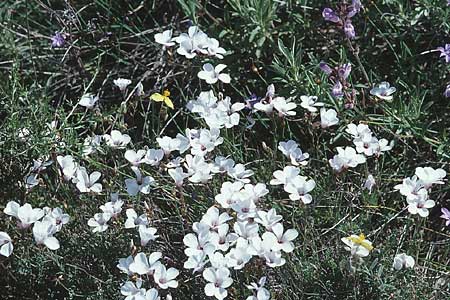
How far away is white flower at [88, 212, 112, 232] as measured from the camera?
98.7 inches

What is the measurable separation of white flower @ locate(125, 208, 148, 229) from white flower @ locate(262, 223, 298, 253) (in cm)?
35

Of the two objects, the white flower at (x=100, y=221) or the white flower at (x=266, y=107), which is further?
the white flower at (x=266, y=107)

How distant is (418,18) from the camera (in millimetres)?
3113

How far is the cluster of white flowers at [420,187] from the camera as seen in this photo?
243 cm

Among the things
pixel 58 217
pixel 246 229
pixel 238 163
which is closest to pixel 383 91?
pixel 238 163

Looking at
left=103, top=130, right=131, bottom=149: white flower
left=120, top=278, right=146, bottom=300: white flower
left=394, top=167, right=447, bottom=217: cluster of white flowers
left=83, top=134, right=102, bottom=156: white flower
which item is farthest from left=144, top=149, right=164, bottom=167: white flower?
left=394, top=167, right=447, bottom=217: cluster of white flowers

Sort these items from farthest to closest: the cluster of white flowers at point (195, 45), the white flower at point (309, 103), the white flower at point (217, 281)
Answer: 1. the cluster of white flowers at point (195, 45)
2. the white flower at point (309, 103)
3. the white flower at point (217, 281)

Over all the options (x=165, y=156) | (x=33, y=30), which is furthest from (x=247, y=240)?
(x=33, y=30)

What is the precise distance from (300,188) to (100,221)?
1.87 feet

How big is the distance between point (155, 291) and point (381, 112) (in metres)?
1.20

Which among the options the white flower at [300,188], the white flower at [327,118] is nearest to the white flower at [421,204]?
the white flower at [300,188]

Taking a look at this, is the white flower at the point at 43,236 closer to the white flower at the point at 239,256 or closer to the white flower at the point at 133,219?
the white flower at the point at 133,219

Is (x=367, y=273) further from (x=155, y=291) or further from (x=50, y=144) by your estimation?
(x=50, y=144)

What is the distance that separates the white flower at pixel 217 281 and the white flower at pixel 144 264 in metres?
0.15
